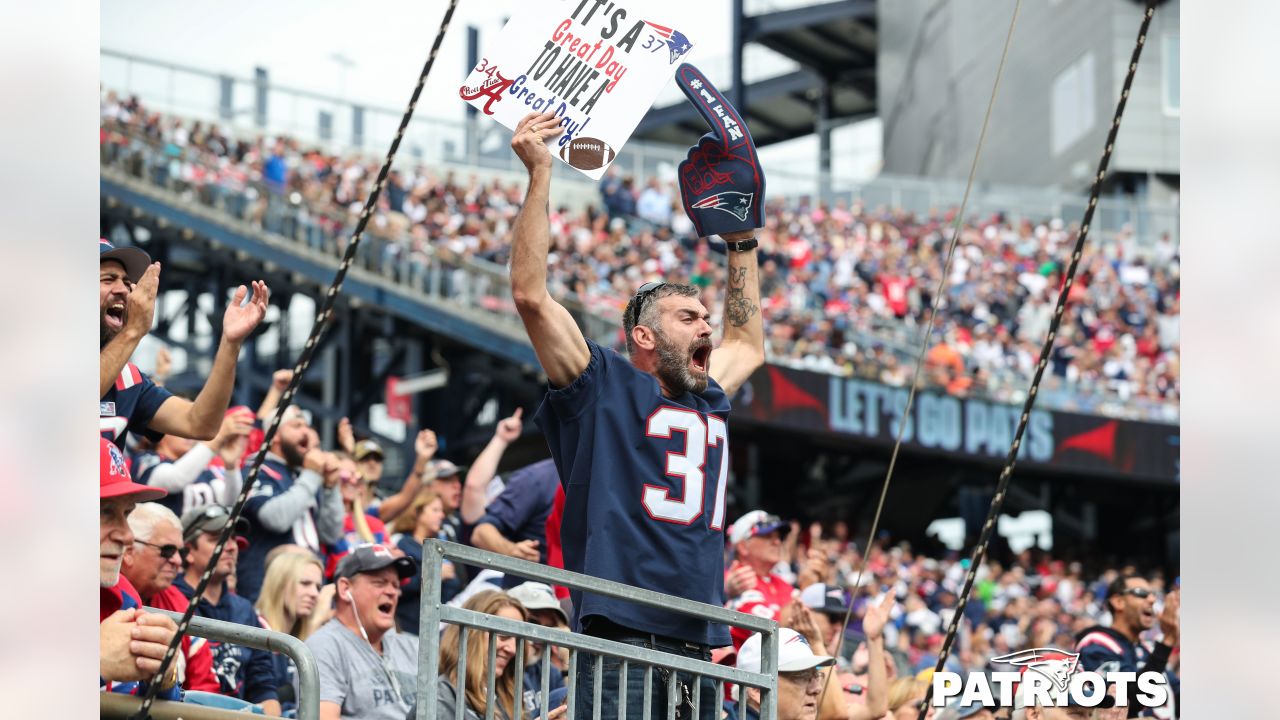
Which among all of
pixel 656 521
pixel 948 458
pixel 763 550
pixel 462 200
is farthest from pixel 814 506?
pixel 656 521

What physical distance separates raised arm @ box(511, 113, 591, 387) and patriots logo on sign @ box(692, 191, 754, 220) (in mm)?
1111

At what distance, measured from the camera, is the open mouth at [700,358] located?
469 cm

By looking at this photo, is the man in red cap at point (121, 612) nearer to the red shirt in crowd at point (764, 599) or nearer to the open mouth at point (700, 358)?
the open mouth at point (700, 358)

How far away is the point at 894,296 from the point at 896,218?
499 centimetres

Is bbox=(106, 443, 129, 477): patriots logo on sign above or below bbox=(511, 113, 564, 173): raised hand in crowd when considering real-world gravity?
below

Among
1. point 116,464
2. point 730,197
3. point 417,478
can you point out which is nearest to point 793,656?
point 730,197

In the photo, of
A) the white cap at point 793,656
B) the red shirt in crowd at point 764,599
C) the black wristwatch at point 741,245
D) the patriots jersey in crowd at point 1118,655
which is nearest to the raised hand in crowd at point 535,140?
the black wristwatch at point 741,245

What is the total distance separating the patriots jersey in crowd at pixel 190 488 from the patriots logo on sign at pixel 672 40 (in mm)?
2942

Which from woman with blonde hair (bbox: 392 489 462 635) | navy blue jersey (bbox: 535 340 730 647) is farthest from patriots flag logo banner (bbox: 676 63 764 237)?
woman with blonde hair (bbox: 392 489 462 635)

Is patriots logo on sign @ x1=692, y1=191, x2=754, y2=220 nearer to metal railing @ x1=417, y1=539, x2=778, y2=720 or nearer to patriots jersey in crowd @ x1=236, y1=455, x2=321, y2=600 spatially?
metal railing @ x1=417, y1=539, x2=778, y2=720

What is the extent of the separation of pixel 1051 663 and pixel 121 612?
3.98 m

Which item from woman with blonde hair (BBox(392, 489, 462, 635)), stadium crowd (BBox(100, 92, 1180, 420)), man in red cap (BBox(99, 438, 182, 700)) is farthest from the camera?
stadium crowd (BBox(100, 92, 1180, 420))

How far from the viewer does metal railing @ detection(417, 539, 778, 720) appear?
350 cm
